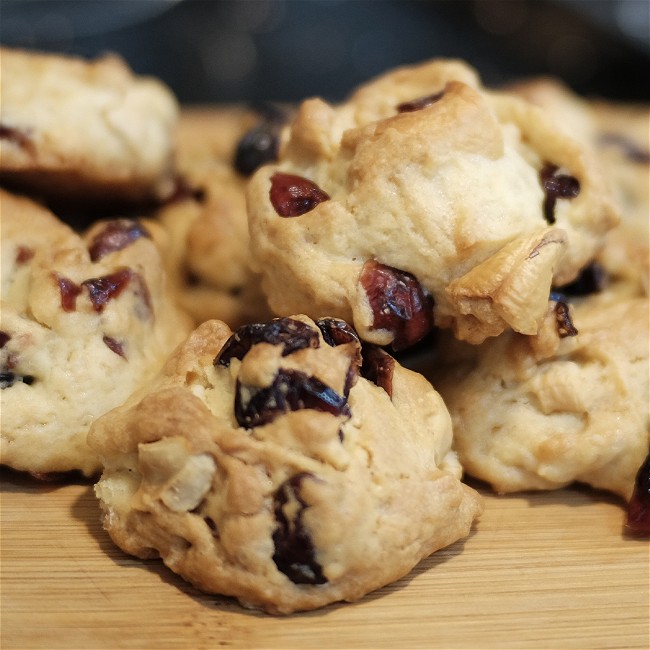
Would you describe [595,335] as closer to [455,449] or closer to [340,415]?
[455,449]

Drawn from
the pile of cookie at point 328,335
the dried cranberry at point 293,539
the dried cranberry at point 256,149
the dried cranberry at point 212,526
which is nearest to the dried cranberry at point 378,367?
the pile of cookie at point 328,335

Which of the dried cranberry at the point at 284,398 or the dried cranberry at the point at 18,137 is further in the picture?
the dried cranberry at the point at 18,137

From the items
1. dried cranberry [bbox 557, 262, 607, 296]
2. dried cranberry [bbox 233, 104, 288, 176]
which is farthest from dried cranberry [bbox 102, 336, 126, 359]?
dried cranberry [bbox 557, 262, 607, 296]

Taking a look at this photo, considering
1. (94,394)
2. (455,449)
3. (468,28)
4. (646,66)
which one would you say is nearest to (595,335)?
(455,449)

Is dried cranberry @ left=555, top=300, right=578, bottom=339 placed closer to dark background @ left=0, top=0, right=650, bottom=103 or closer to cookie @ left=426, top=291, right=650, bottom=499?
cookie @ left=426, top=291, right=650, bottom=499

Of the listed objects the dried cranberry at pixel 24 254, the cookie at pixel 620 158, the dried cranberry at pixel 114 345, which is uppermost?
the cookie at pixel 620 158

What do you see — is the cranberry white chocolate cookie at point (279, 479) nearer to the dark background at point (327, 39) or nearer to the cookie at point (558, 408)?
the cookie at point (558, 408)

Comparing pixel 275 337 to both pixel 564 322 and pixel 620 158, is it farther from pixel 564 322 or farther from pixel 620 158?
pixel 620 158

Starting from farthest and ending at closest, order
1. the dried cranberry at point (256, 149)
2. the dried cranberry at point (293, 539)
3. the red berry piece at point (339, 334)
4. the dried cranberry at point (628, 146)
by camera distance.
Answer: the dried cranberry at point (628, 146)
the dried cranberry at point (256, 149)
the red berry piece at point (339, 334)
the dried cranberry at point (293, 539)

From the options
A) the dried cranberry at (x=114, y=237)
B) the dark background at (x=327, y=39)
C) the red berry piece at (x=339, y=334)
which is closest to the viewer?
the red berry piece at (x=339, y=334)
